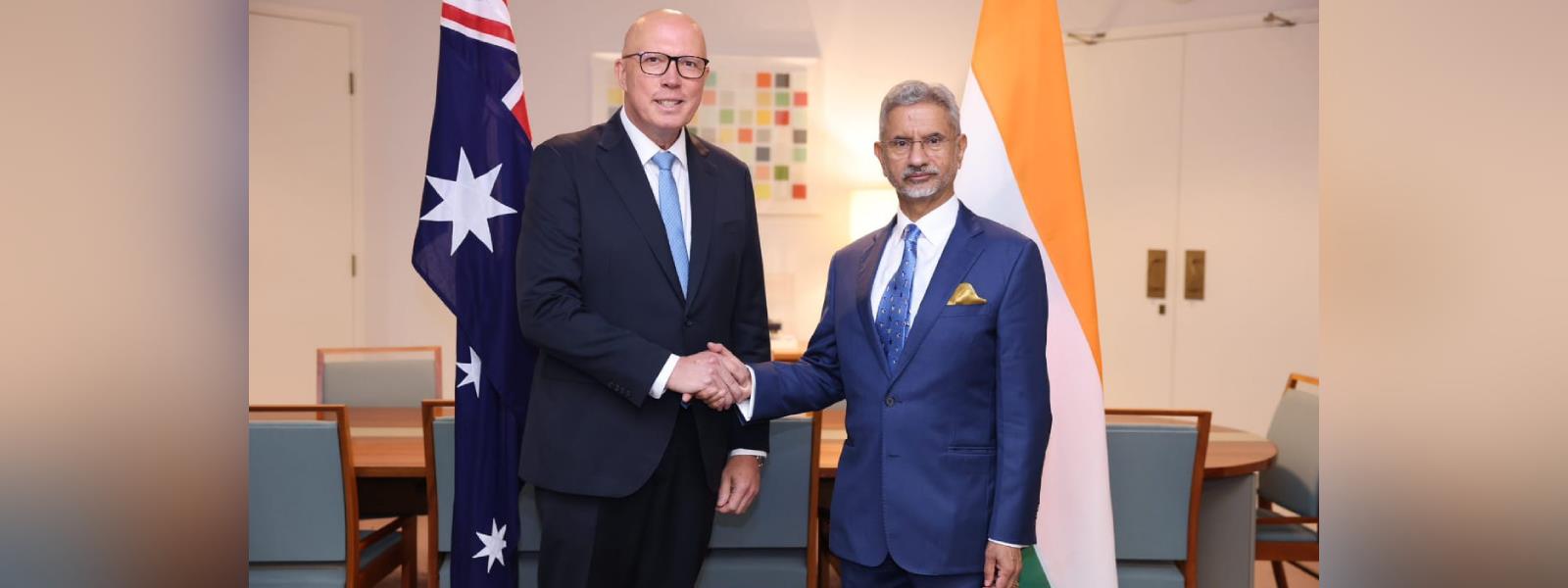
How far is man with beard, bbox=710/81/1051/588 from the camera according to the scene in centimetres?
174

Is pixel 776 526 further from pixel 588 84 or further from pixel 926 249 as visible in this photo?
pixel 588 84

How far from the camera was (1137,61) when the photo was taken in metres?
5.20

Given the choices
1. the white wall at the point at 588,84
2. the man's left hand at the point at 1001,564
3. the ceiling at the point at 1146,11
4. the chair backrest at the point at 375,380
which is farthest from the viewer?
the white wall at the point at 588,84

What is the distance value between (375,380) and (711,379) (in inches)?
91.9

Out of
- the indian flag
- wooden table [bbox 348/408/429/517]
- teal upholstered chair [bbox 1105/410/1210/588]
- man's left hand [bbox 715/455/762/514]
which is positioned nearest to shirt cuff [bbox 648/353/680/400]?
man's left hand [bbox 715/455/762/514]

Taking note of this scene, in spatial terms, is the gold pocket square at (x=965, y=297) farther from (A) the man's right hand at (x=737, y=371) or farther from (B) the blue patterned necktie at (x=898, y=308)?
(A) the man's right hand at (x=737, y=371)

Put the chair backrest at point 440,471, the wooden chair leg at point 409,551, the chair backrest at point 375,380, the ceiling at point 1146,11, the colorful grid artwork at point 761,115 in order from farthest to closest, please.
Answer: the colorful grid artwork at point 761,115 → the ceiling at point 1146,11 → the chair backrest at point 375,380 → the wooden chair leg at point 409,551 → the chair backrest at point 440,471

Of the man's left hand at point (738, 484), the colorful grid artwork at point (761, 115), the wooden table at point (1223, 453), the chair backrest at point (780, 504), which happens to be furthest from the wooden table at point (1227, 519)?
the colorful grid artwork at point (761, 115)

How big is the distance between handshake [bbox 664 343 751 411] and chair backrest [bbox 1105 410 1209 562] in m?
1.01

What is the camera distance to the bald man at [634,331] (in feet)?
6.18

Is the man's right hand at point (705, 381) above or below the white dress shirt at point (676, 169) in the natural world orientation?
below

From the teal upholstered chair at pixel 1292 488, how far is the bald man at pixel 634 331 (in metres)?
1.76

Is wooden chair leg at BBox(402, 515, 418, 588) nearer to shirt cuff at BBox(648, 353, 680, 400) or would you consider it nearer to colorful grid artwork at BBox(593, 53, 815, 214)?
shirt cuff at BBox(648, 353, 680, 400)
